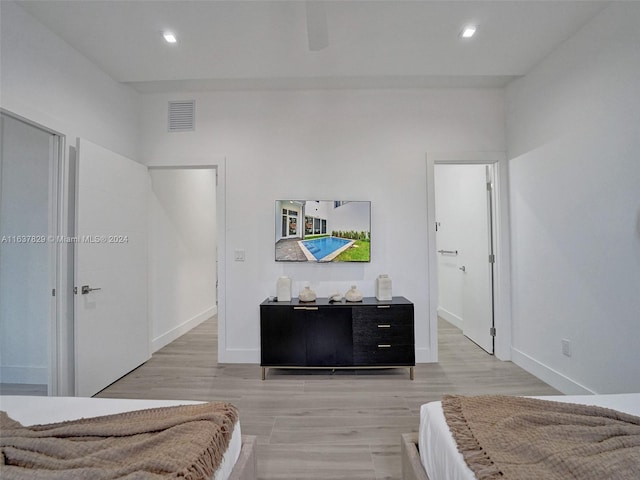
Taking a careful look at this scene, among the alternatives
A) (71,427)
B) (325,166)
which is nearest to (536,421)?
(71,427)

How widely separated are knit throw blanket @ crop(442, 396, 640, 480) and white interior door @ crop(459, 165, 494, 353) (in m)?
2.26

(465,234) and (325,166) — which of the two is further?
(465,234)

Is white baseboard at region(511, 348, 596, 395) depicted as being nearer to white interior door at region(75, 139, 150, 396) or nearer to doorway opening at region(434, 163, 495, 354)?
doorway opening at region(434, 163, 495, 354)

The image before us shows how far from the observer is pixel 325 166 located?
10.2 feet

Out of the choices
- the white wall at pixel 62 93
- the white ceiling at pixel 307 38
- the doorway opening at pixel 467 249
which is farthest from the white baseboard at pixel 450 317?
the white wall at pixel 62 93

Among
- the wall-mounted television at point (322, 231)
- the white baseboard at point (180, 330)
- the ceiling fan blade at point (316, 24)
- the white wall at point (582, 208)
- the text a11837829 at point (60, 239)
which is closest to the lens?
the ceiling fan blade at point (316, 24)

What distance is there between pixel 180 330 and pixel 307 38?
3780mm

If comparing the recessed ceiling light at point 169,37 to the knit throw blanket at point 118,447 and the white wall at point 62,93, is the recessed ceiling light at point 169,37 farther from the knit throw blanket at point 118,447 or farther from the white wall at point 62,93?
the knit throw blanket at point 118,447

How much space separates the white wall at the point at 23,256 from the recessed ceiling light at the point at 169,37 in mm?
1547

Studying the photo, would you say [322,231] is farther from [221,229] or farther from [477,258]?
[477,258]

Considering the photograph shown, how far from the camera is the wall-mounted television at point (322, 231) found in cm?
304

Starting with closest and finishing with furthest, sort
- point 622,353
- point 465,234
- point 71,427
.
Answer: point 71,427 < point 622,353 < point 465,234

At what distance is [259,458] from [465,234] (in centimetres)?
345

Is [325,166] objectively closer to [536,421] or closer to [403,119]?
[403,119]
